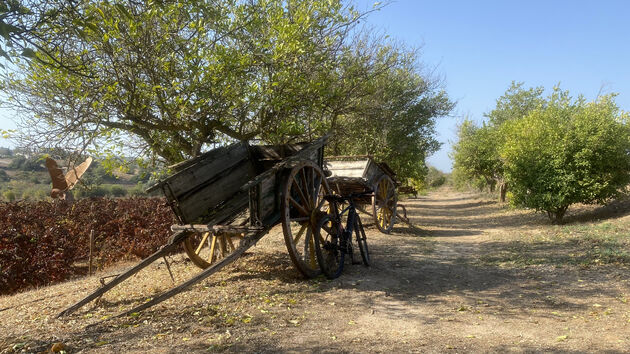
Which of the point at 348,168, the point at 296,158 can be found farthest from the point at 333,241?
the point at 348,168

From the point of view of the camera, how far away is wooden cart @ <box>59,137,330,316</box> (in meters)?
5.08

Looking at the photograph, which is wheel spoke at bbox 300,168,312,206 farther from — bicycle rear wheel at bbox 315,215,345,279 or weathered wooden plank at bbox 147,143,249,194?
weathered wooden plank at bbox 147,143,249,194

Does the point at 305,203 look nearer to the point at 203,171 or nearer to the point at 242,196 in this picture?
the point at 242,196

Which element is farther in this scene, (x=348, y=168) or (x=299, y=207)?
(x=348, y=168)

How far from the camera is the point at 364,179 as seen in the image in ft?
34.3

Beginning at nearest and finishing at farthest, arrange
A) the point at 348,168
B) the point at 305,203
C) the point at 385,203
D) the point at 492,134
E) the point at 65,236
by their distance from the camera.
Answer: the point at 305,203
the point at 65,236
the point at 348,168
the point at 385,203
the point at 492,134

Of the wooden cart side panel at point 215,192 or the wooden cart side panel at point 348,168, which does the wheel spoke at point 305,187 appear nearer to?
the wooden cart side panel at point 215,192

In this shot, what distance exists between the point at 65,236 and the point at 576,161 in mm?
15026

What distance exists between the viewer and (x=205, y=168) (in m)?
5.61

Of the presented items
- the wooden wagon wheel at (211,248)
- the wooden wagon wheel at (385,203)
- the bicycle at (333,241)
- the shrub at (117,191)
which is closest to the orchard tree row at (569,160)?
the wooden wagon wheel at (385,203)

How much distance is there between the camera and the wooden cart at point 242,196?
5082mm

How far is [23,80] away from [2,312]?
3.62 metres

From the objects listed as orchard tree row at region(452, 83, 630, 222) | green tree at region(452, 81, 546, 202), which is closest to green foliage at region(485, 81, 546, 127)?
green tree at region(452, 81, 546, 202)

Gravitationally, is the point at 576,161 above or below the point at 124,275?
above
